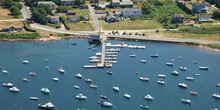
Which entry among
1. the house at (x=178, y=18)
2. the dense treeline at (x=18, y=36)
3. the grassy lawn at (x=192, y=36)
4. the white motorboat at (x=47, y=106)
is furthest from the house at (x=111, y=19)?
the white motorboat at (x=47, y=106)

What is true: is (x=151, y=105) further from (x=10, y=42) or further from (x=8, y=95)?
(x=10, y=42)

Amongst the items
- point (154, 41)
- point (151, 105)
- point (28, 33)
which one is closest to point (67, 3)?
point (28, 33)

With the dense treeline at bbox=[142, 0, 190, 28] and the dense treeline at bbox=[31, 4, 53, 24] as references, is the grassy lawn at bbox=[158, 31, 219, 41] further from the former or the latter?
the dense treeline at bbox=[31, 4, 53, 24]

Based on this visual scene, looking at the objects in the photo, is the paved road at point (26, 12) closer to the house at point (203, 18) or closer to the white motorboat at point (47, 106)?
the house at point (203, 18)

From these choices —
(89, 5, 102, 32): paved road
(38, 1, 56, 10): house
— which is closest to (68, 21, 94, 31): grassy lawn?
(89, 5, 102, 32): paved road

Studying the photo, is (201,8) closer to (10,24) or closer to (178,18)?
(178,18)

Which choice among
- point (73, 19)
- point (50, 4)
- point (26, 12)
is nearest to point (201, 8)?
point (73, 19)
